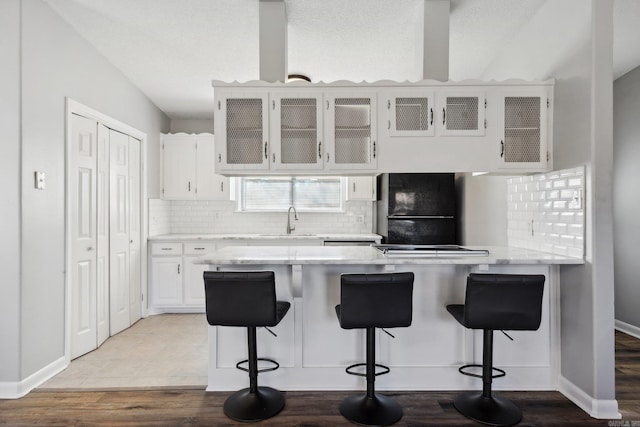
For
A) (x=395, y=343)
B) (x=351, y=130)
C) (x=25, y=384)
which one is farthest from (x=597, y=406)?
(x=25, y=384)

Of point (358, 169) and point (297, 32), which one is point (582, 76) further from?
point (297, 32)

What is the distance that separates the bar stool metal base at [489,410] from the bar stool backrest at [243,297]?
139 centimetres

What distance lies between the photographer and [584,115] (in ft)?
7.95

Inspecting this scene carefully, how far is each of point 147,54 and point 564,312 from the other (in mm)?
4212

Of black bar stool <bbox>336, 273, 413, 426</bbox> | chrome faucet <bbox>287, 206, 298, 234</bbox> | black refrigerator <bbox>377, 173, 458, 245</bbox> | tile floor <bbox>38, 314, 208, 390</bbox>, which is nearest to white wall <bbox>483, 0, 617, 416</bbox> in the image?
black bar stool <bbox>336, 273, 413, 426</bbox>

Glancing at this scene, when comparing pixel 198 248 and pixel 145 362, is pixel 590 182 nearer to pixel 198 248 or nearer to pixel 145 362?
pixel 145 362

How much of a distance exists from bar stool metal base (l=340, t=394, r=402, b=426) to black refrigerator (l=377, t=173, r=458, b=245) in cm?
240

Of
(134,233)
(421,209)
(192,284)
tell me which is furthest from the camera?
(192,284)

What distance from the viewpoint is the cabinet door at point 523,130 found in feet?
9.06

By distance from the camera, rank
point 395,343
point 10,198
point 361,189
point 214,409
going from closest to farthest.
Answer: point 214,409
point 10,198
point 395,343
point 361,189

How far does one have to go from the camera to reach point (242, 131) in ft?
9.34

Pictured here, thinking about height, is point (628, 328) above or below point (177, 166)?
below

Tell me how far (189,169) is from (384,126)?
11.1 feet

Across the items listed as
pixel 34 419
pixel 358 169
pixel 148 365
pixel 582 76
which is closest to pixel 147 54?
pixel 358 169
